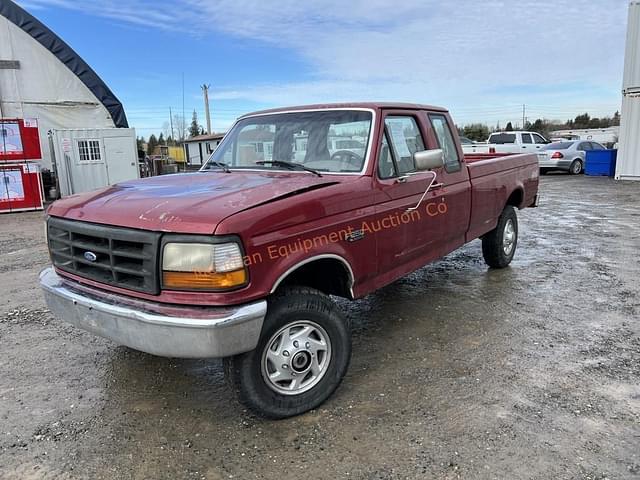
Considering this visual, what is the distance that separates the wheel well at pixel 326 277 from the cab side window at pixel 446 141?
6.20 ft

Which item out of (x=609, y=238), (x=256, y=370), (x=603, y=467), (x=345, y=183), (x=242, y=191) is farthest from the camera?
(x=609, y=238)

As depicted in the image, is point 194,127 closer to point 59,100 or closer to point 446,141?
point 59,100

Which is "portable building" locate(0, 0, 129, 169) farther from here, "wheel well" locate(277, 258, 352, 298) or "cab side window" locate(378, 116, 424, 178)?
"wheel well" locate(277, 258, 352, 298)

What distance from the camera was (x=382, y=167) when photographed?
3.84 m

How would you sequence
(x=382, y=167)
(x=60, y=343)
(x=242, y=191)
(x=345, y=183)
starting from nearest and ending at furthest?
(x=242, y=191) < (x=345, y=183) < (x=382, y=167) < (x=60, y=343)

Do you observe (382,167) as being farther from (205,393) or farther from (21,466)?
(21,466)

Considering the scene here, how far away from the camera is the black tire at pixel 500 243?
20.2 feet

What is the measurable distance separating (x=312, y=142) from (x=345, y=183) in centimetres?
77

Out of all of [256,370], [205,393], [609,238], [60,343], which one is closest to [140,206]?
[256,370]

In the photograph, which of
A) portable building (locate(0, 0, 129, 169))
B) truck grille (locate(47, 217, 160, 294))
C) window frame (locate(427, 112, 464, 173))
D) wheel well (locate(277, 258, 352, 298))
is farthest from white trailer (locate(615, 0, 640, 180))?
portable building (locate(0, 0, 129, 169))

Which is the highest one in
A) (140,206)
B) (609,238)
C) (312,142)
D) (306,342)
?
(312,142)

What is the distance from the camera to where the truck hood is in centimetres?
268

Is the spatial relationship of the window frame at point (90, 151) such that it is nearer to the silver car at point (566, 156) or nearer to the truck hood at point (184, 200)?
Result: the truck hood at point (184, 200)

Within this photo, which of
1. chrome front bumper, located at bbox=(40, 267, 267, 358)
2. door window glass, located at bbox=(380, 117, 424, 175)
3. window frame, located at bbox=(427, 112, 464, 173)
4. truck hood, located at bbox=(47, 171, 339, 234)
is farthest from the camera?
window frame, located at bbox=(427, 112, 464, 173)
